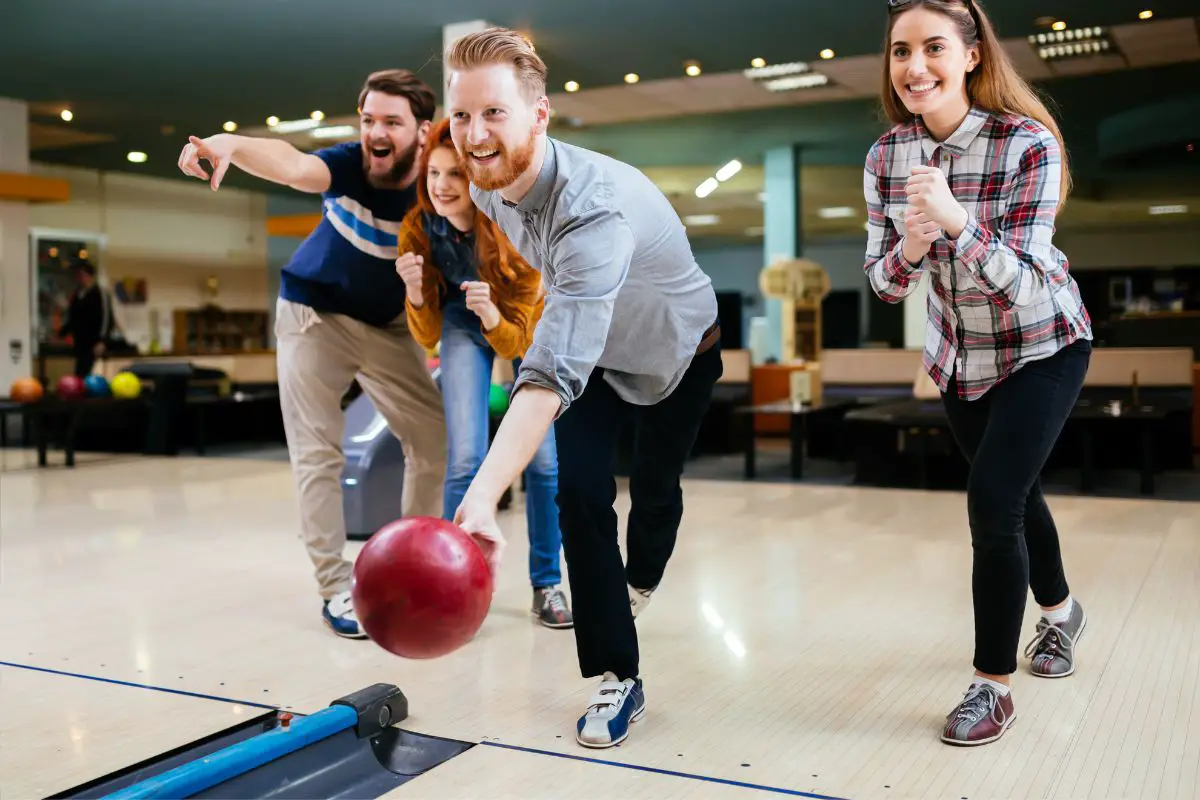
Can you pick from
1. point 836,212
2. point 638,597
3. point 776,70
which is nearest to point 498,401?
point 638,597

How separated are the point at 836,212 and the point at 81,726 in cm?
1705

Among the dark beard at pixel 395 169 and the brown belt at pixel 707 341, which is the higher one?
the dark beard at pixel 395 169

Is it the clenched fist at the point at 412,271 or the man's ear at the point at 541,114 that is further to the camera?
the clenched fist at the point at 412,271

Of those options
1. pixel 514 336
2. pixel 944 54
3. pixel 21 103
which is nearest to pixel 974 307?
pixel 944 54

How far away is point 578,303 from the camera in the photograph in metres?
1.68

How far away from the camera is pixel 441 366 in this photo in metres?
3.06

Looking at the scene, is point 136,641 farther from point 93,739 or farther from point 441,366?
point 441,366

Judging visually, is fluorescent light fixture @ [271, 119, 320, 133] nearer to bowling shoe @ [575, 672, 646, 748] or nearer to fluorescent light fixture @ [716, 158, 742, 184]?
fluorescent light fixture @ [716, 158, 742, 184]

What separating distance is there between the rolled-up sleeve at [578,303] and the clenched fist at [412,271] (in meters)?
0.99

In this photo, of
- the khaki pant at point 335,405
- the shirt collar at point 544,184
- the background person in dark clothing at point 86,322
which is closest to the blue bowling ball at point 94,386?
the background person in dark clothing at point 86,322

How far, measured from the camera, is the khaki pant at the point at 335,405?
119 inches

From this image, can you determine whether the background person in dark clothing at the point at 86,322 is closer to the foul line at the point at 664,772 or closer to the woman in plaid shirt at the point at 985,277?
the foul line at the point at 664,772

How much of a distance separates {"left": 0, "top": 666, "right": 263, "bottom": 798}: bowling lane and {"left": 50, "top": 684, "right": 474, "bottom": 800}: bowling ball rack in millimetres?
83

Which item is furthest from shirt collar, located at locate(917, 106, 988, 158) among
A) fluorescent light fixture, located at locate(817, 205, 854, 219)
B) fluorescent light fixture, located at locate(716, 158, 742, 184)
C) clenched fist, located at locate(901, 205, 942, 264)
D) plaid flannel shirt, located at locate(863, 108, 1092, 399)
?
fluorescent light fixture, located at locate(817, 205, 854, 219)
